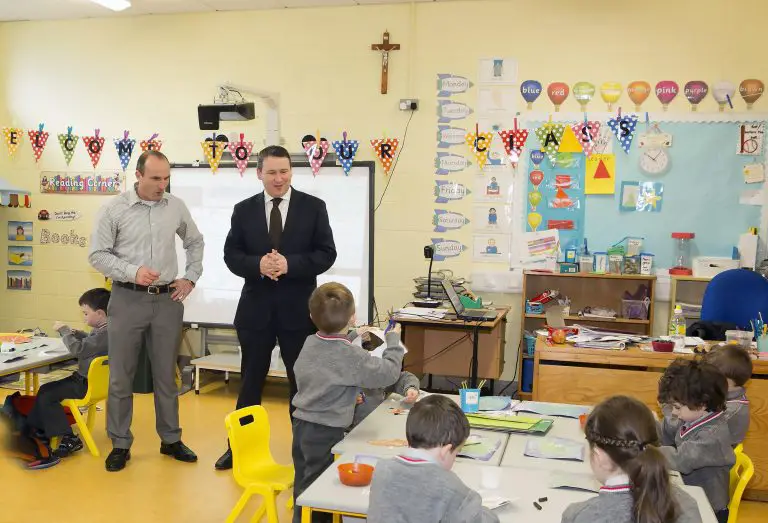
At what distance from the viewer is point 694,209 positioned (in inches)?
210

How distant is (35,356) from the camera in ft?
12.8

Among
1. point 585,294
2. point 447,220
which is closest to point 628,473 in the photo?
point 585,294

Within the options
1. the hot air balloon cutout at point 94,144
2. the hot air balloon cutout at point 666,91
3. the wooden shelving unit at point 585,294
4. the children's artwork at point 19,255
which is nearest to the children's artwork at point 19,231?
the children's artwork at point 19,255

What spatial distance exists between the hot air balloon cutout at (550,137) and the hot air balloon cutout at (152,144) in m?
3.06

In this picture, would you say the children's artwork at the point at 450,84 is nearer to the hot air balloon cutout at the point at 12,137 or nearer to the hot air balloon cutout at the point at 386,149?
the hot air balloon cutout at the point at 386,149

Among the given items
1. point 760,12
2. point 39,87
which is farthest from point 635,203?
point 39,87

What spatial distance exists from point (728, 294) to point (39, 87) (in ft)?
18.8

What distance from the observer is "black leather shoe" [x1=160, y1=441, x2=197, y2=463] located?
414cm

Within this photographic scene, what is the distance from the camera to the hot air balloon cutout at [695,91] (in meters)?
5.26

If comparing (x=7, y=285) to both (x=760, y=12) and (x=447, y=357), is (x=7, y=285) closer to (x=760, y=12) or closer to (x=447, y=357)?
(x=447, y=357)

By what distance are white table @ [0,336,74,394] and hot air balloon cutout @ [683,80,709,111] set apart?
4.40 metres

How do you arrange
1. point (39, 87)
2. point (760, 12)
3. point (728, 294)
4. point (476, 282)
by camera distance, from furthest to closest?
point (39, 87) → point (476, 282) → point (760, 12) → point (728, 294)

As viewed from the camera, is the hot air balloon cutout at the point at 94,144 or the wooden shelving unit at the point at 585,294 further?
the hot air balloon cutout at the point at 94,144

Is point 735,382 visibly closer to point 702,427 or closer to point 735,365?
point 735,365
